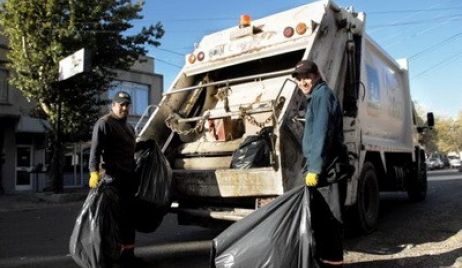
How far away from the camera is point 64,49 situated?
45.5ft

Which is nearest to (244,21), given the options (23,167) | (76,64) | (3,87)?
(76,64)

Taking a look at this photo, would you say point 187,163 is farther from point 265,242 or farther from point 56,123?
point 56,123

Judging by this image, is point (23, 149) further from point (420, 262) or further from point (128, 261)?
point (420, 262)

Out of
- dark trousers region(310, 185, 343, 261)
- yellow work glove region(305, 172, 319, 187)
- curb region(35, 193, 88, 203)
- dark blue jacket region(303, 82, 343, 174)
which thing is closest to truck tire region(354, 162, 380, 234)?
dark trousers region(310, 185, 343, 261)

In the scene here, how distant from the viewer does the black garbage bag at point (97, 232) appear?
443cm

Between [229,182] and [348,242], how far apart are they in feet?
5.86

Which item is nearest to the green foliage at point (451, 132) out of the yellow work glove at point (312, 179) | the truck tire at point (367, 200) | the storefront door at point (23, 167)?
the storefront door at point (23, 167)

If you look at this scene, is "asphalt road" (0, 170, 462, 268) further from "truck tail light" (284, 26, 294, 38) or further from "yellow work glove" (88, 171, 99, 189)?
"truck tail light" (284, 26, 294, 38)

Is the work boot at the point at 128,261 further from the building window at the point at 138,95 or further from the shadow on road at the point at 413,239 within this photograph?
the building window at the point at 138,95

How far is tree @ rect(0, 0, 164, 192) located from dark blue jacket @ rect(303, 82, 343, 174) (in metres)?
11.2

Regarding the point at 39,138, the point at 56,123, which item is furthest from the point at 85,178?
the point at 56,123

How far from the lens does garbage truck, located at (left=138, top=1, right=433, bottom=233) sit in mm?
5070

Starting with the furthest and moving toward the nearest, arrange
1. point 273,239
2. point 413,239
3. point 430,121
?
1. point 430,121
2. point 413,239
3. point 273,239

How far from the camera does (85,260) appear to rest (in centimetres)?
442
